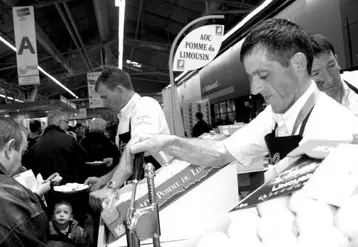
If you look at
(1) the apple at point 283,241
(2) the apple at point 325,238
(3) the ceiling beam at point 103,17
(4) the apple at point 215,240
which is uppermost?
(3) the ceiling beam at point 103,17

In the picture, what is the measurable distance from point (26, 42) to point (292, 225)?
28.9ft

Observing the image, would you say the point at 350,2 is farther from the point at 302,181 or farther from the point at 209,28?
the point at 302,181

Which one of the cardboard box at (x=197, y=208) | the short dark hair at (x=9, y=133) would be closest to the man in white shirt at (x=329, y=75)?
the cardboard box at (x=197, y=208)

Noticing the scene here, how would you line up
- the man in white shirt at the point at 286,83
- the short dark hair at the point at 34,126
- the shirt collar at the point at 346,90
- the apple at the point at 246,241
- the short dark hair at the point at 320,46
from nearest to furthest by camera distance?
the apple at the point at 246,241, the man in white shirt at the point at 286,83, the short dark hair at the point at 320,46, the shirt collar at the point at 346,90, the short dark hair at the point at 34,126

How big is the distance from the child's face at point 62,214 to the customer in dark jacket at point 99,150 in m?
1.12

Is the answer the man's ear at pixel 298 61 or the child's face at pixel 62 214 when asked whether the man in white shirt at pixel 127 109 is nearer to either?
the child's face at pixel 62 214

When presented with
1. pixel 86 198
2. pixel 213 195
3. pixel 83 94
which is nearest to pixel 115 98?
pixel 86 198

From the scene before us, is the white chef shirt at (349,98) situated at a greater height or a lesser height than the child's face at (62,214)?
greater

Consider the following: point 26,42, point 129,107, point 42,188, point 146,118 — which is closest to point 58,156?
point 42,188

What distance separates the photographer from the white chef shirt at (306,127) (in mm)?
1159

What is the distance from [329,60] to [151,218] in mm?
1825

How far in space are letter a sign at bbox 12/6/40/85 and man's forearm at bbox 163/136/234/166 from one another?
758cm

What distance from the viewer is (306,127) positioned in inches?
49.9

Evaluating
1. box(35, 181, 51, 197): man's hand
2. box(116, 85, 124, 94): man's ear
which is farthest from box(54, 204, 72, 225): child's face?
box(116, 85, 124, 94): man's ear
